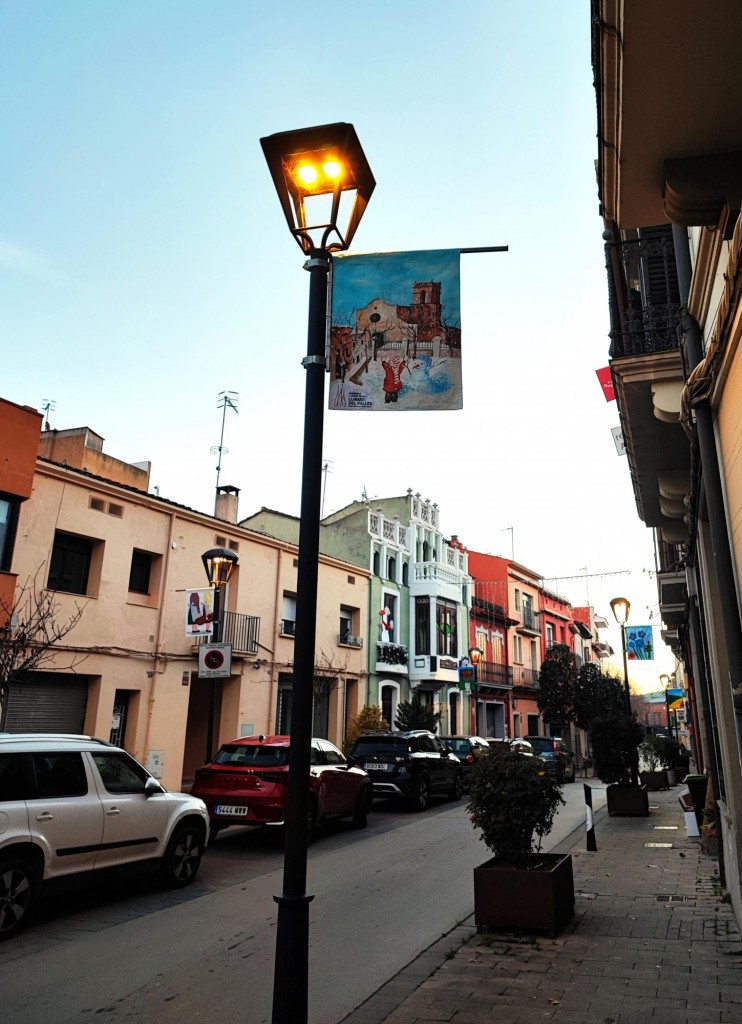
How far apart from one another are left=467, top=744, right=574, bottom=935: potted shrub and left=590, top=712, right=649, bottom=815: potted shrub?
876 centimetres

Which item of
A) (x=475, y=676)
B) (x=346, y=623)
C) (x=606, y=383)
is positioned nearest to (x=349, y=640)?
(x=346, y=623)

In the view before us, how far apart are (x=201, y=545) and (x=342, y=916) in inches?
605

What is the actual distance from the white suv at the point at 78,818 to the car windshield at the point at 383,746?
8.95 metres

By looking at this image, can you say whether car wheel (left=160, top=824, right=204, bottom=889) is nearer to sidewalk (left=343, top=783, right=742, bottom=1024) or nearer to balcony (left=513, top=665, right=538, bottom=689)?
sidewalk (left=343, top=783, right=742, bottom=1024)

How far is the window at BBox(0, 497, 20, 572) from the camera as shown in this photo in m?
16.5

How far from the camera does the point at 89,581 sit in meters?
19.1

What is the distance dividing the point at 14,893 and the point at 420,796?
12.3m

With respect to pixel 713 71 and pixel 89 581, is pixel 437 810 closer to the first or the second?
pixel 89 581

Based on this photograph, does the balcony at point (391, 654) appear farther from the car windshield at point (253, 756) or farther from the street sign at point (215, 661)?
the car windshield at point (253, 756)

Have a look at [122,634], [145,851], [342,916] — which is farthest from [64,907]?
[122,634]

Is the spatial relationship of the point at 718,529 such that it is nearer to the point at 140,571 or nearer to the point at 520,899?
the point at 520,899

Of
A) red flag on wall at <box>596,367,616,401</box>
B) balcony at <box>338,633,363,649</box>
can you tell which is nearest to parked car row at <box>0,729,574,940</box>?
red flag on wall at <box>596,367,616,401</box>

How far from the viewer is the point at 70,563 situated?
18.6m

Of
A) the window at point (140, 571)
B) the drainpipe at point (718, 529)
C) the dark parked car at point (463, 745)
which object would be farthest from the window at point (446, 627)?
the drainpipe at point (718, 529)
